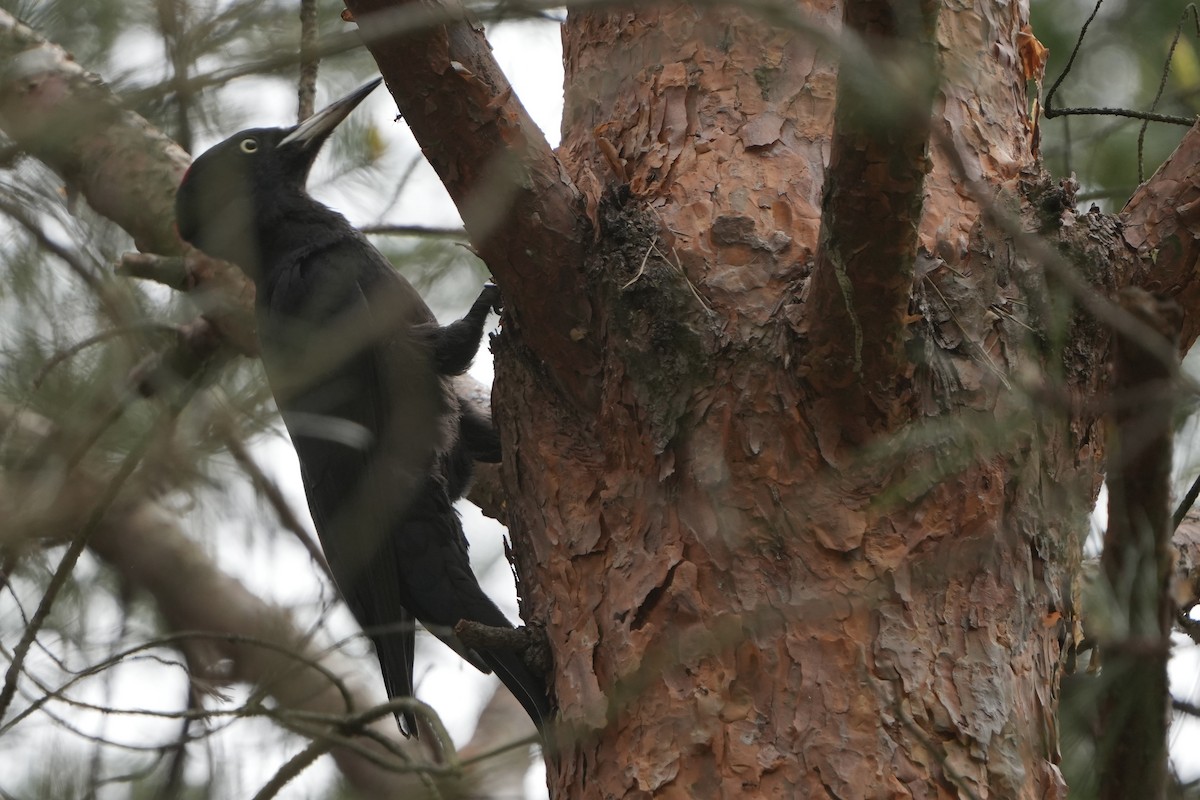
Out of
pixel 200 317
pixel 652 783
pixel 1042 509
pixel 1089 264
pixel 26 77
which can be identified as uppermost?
pixel 26 77

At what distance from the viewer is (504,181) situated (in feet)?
6.84

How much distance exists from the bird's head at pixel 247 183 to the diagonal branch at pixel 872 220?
86.3 inches

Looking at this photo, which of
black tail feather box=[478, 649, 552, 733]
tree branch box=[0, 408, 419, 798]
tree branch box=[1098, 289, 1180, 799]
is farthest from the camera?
black tail feather box=[478, 649, 552, 733]

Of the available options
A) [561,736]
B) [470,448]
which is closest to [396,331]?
[470,448]

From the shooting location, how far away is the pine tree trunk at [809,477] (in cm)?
184

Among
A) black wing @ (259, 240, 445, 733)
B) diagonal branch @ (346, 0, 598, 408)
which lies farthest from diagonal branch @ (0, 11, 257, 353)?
diagonal branch @ (346, 0, 598, 408)

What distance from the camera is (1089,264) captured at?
6.77ft

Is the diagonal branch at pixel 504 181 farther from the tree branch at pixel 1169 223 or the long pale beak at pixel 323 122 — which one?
the long pale beak at pixel 323 122

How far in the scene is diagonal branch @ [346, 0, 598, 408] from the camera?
199 cm

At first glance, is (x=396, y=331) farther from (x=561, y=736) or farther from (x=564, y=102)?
(x=561, y=736)

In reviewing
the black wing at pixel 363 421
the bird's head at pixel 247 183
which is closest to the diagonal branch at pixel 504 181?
the black wing at pixel 363 421

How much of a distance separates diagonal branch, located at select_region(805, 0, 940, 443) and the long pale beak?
7.23 feet

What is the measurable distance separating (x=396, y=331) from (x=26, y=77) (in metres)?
1.17

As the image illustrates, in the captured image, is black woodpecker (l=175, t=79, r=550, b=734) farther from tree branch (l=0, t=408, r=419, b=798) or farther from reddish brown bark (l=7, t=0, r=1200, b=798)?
reddish brown bark (l=7, t=0, r=1200, b=798)
